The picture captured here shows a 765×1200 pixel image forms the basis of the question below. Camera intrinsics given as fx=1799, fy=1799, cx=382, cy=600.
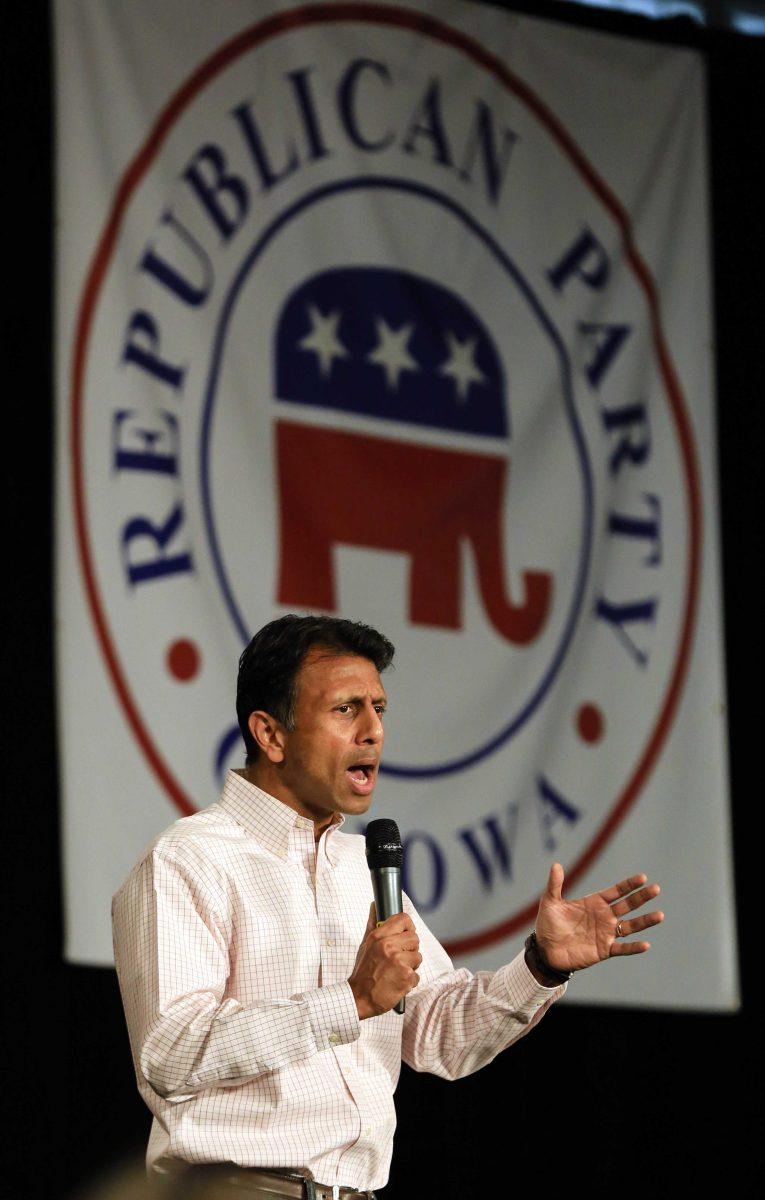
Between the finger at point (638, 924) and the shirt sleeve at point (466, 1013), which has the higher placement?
the finger at point (638, 924)

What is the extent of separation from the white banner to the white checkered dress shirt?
4.35ft

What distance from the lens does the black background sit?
3.85 meters

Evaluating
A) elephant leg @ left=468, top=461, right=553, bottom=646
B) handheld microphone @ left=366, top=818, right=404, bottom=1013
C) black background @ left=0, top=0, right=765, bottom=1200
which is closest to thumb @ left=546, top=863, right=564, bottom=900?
handheld microphone @ left=366, top=818, right=404, bottom=1013

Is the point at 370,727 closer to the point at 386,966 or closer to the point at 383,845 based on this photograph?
the point at 383,845

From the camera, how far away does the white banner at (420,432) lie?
3932 millimetres

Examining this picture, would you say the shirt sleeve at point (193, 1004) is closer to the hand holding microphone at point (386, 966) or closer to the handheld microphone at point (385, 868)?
the hand holding microphone at point (386, 966)

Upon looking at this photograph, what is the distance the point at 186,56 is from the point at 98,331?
0.74m

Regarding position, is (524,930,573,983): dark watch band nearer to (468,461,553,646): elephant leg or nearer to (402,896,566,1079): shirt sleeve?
(402,896,566,1079): shirt sleeve

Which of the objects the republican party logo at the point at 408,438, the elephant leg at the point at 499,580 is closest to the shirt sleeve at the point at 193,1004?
the republican party logo at the point at 408,438

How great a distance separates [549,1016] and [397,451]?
4.88ft

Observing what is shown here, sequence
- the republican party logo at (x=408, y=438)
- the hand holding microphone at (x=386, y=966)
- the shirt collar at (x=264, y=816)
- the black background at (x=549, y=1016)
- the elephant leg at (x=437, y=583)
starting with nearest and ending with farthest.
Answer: the hand holding microphone at (x=386, y=966), the shirt collar at (x=264, y=816), the black background at (x=549, y=1016), the republican party logo at (x=408, y=438), the elephant leg at (x=437, y=583)

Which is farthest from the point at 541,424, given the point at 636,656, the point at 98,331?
the point at 98,331

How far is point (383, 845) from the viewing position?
2305 millimetres

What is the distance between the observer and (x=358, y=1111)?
2.35m
